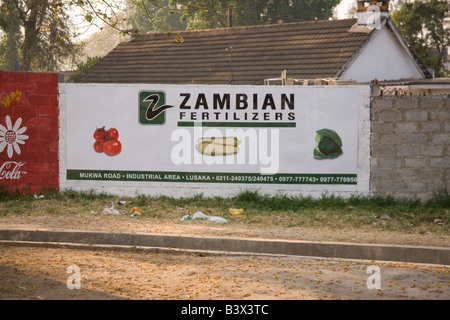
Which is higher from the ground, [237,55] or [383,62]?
[237,55]

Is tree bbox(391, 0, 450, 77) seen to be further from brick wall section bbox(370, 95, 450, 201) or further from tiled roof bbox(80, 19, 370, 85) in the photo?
brick wall section bbox(370, 95, 450, 201)

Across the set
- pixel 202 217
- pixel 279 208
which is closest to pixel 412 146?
pixel 279 208

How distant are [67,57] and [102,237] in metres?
31.5

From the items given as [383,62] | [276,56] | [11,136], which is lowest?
[11,136]

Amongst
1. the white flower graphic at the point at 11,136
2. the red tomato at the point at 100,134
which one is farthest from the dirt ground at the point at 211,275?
the white flower graphic at the point at 11,136

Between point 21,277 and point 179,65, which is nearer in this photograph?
point 21,277

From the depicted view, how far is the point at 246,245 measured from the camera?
8875 mm

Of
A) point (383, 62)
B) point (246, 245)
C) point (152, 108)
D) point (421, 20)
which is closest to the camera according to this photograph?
point (246, 245)

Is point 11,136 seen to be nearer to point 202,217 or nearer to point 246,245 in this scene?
point 202,217

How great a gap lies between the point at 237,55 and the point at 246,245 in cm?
1689

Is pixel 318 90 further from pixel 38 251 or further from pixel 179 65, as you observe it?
pixel 179 65

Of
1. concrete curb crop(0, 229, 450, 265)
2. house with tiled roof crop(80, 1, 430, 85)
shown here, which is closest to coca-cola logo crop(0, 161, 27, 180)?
concrete curb crop(0, 229, 450, 265)

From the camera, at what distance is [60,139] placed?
41.9 feet

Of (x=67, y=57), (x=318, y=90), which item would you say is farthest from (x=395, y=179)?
(x=67, y=57)
